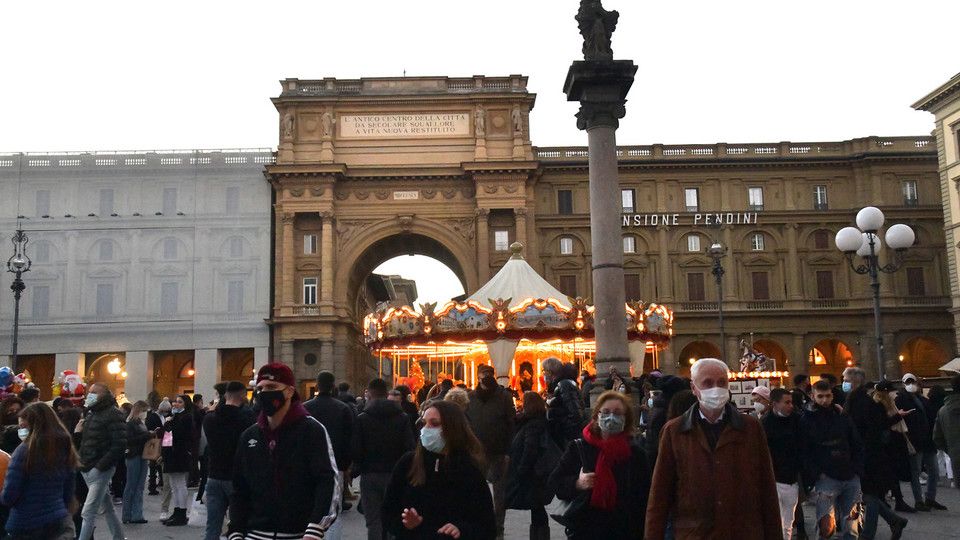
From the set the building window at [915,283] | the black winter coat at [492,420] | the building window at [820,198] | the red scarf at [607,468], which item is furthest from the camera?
the building window at [820,198]

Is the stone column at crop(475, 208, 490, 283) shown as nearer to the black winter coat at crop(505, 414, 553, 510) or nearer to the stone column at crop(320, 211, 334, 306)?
the stone column at crop(320, 211, 334, 306)

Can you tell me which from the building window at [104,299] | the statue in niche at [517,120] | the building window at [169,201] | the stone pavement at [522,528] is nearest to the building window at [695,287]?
the statue in niche at [517,120]

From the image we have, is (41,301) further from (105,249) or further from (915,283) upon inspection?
(915,283)

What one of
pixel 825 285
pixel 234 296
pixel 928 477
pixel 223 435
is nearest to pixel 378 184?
pixel 234 296

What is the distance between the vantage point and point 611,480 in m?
5.79

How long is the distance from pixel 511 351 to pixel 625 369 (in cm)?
1080

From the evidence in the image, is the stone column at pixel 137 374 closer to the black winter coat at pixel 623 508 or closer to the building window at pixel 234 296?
the building window at pixel 234 296

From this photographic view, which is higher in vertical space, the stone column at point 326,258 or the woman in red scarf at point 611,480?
the stone column at point 326,258

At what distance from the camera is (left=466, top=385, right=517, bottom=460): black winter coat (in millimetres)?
10477

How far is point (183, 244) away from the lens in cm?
4841

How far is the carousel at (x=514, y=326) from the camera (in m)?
24.8

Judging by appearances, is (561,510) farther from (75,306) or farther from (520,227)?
(75,306)

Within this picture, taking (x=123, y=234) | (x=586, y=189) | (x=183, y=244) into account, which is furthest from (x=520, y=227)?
(x=123, y=234)

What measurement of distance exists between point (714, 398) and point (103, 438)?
7.65 meters
